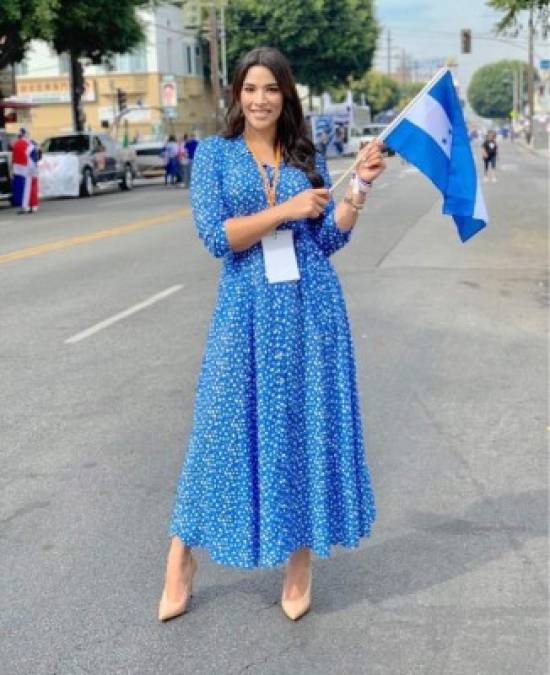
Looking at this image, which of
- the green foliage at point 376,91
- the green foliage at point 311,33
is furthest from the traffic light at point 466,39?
the green foliage at point 376,91

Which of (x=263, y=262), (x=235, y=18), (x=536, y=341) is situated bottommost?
(x=536, y=341)

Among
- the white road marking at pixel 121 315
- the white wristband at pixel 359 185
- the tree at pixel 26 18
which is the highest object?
the tree at pixel 26 18

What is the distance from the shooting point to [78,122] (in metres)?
38.1

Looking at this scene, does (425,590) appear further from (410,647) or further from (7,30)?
(7,30)

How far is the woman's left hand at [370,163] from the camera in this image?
329 centimetres

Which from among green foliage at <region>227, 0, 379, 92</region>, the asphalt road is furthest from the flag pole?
green foliage at <region>227, 0, 379, 92</region>

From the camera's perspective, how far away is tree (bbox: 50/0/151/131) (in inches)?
1092

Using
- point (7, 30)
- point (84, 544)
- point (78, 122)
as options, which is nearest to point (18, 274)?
point (84, 544)

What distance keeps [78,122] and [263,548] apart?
3669cm

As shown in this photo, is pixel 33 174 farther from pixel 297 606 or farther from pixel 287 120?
pixel 297 606

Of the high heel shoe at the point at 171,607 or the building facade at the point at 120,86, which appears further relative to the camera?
the building facade at the point at 120,86

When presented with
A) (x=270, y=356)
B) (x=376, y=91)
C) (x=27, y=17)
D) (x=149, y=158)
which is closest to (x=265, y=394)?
(x=270, y=356)

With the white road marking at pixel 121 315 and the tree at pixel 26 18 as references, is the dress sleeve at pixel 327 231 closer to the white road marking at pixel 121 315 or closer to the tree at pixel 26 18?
the white road marking at pixel 121 315

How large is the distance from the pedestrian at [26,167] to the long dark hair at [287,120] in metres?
21.4
